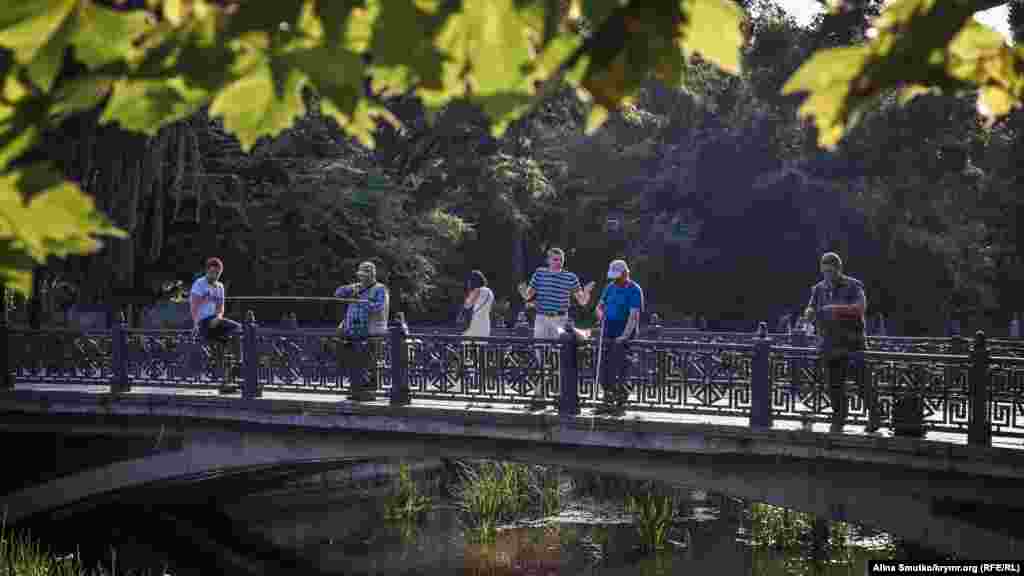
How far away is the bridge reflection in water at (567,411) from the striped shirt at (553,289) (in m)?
0.66

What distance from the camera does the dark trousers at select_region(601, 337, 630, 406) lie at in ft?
38.9

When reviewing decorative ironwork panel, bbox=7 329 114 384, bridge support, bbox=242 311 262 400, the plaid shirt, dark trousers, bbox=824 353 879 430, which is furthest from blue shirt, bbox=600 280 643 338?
decorative ironwork panel, bbox=7 329 114 384

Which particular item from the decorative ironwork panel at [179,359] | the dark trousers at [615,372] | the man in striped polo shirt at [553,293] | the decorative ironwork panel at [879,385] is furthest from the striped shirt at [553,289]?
the decorative ironwork panel at [179,359]

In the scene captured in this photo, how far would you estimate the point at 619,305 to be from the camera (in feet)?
40.4

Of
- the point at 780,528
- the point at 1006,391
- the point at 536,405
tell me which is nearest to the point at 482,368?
the point at 536,405

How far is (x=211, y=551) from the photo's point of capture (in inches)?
635

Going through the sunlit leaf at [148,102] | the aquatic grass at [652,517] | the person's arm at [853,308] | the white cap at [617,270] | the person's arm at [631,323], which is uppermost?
the sunlit leaf at [148,102]

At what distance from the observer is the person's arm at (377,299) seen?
44.5ft

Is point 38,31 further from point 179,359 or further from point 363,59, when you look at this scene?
point 179,359

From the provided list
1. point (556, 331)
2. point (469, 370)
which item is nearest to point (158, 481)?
point (469, 370)

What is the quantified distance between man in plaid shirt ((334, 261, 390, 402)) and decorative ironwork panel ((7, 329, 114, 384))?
3.41 meters

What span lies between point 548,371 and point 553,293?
1.01 meters

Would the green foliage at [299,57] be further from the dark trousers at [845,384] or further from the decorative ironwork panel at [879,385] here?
the dark trousers at [845,384]

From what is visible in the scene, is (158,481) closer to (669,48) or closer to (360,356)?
(360,356)
